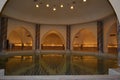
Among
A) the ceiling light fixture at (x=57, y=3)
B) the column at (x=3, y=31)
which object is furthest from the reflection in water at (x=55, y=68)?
the ceiling light fixture at (x=57, y=3)

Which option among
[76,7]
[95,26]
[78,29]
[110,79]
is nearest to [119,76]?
[110,79]

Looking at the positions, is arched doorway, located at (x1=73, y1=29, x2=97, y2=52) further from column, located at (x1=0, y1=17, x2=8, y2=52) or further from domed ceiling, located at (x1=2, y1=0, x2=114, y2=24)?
column, located at (x1=0, y1=17, x2=8, y2=52)

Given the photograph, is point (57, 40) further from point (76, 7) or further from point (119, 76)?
point (119, 76)

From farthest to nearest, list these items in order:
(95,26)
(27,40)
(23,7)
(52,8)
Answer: (27,40)
(95,26)
(52,8)
(23,7)

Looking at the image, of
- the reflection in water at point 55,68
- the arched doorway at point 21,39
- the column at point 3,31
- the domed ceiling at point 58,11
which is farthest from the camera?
the arched doorway at point 21,39

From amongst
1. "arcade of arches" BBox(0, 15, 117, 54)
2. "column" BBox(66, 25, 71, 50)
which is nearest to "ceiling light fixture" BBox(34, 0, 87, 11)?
"arcade of arches" BBox(0, 15, 117, 54)

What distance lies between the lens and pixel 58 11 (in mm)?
18375

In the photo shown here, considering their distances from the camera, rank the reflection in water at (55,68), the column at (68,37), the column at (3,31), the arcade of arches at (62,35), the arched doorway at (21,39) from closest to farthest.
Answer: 1. the reflection in water at (55,68)
2. the column at (3,31)
3. the arcade of arches at (62,35)
4. the column at (68,37)
5. the arched doorway at (21,39)

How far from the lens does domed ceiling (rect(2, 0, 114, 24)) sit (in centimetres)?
1491

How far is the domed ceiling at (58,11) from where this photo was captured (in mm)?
14906

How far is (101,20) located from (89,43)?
8625 mm

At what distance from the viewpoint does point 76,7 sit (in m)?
16.6

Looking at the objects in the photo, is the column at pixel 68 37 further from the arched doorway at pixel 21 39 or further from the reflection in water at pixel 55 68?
the reflection in water at pixel 55 68

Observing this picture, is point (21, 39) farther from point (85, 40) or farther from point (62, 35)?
point (85, 40)
